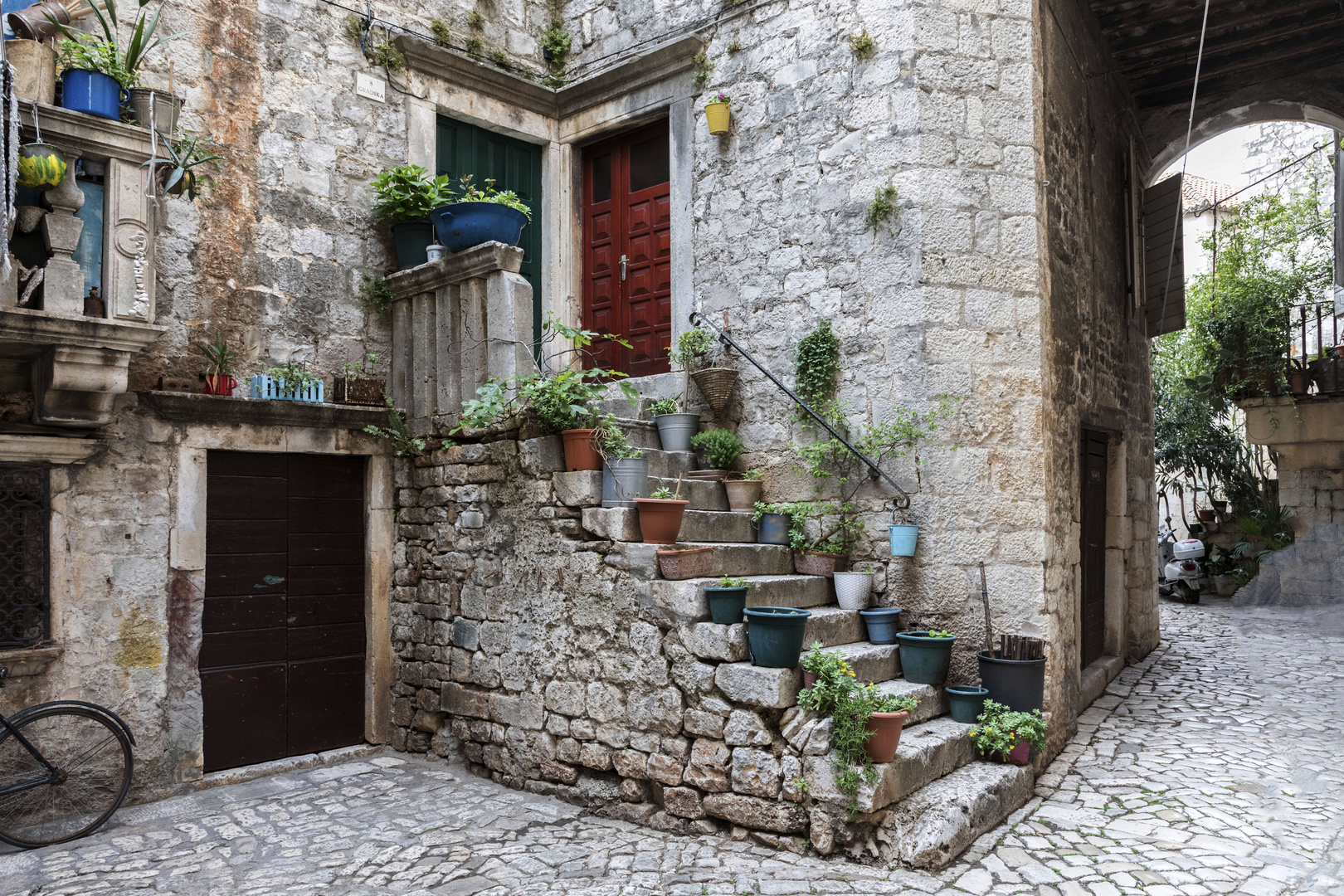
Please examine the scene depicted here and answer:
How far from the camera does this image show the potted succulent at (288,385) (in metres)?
5.31

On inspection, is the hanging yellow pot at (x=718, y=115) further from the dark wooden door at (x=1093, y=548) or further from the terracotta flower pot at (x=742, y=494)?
the dark wooden door at (x=1093, y=548)

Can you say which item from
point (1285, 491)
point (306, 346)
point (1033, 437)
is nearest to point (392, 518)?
point (306, 346)

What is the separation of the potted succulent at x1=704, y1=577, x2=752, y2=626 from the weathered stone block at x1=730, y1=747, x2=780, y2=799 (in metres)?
0.58

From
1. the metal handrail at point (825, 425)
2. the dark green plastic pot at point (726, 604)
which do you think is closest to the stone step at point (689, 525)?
the dark green plastic pot at point (726, 604)

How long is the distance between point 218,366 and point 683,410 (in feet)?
9.24

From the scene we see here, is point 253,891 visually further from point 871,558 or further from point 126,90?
point 126,90

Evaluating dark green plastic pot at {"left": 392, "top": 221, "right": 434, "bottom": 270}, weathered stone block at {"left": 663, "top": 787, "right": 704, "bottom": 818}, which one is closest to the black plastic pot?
weathered stone block at {"left": 663, "top": 787, "right": 704, "bottom": 818}

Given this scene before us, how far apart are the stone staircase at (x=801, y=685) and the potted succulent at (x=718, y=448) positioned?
16.0 inches

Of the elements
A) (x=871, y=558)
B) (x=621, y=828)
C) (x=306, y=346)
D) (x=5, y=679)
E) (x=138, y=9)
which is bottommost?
(x=621, y=828)

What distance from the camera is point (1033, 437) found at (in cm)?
505

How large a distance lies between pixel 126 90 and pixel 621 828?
4.35 meters

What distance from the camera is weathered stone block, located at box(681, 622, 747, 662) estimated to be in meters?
4.05

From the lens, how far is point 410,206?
5.95 m

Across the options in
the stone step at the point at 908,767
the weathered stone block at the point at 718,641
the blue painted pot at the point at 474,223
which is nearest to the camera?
the stone step at the point at 908,767
